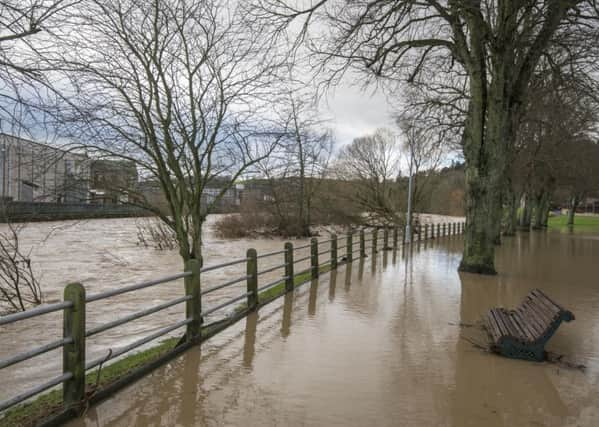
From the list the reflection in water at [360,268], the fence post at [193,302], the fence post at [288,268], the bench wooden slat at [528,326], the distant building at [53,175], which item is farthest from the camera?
Answer: the reflection in water at [360,268]

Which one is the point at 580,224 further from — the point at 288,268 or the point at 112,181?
the point at 112,181

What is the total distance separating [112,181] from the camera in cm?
1056

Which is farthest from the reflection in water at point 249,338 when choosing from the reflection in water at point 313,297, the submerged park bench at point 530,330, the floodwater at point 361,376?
the submerged park bench at point 530,330

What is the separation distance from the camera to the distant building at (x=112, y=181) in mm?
10148

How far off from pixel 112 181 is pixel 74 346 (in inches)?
261

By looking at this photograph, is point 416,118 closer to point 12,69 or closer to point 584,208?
point 12,69

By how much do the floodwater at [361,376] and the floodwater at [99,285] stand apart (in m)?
2.13

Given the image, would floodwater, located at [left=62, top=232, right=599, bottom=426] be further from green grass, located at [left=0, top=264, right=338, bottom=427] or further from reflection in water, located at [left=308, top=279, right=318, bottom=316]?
green grass, located at [left=0, top=264, right=338, bottom=427]

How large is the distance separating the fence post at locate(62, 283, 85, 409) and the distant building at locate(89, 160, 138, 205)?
600 cm

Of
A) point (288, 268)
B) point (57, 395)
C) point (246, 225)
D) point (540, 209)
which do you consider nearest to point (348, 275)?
point (288, 268)

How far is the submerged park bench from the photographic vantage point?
5.84 m

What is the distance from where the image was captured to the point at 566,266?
60.1ft

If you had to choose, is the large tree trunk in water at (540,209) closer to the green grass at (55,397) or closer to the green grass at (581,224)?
the green grass at (581,224)

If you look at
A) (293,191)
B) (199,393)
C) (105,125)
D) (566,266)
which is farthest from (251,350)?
(293,191)
